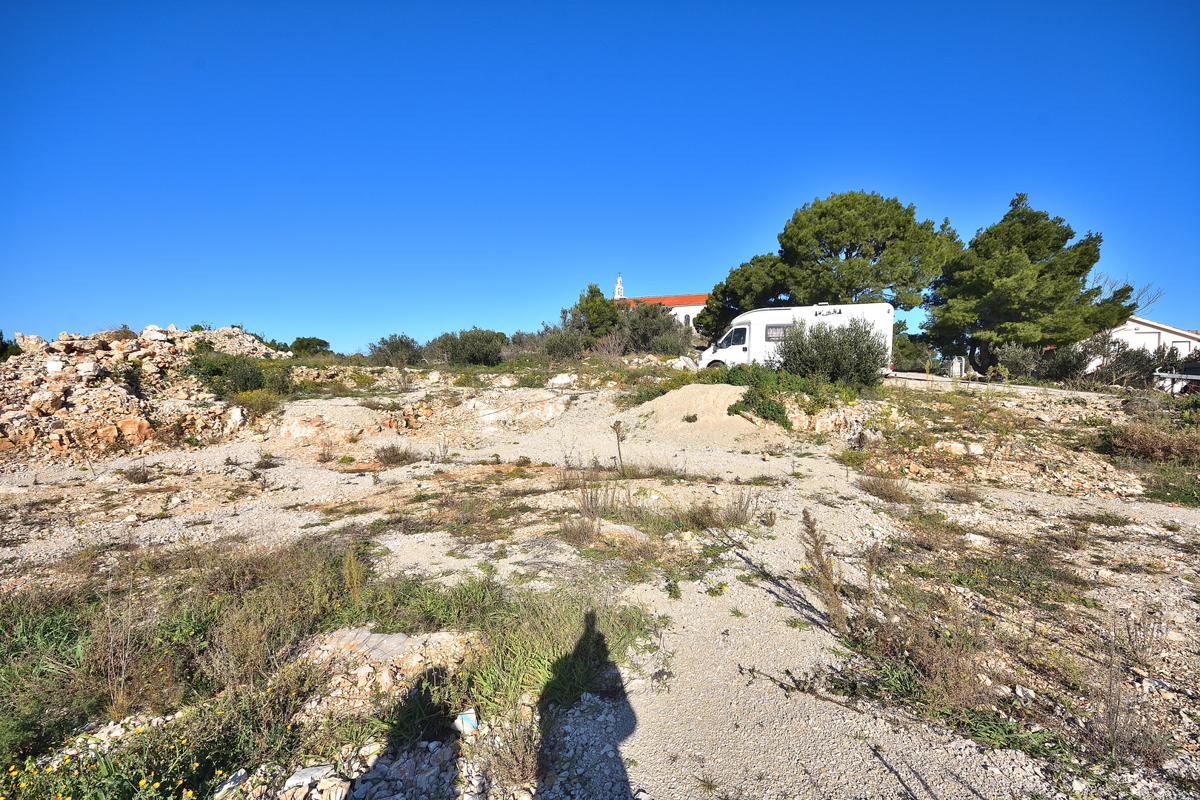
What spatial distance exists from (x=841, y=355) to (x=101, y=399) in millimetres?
19412

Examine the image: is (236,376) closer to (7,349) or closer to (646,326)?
(7,349)

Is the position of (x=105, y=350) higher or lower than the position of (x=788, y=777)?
higher

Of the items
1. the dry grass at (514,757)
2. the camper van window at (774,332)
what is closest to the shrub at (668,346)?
the camper van window at (774,332)

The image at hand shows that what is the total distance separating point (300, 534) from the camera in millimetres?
6027

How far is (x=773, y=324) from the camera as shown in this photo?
54.5 ft

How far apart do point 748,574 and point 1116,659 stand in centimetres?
256

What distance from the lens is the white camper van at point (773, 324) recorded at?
642 inches

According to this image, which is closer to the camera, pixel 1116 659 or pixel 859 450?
pixel 1116 659

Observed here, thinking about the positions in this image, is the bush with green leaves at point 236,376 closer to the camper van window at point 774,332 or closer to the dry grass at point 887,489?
the dry grass at point 887,489

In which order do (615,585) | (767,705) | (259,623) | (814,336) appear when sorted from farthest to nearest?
1. (814,336)
2. (615,585)
3. (259,623)
4. (767,705)

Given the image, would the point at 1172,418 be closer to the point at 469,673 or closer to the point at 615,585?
the point at 615,585

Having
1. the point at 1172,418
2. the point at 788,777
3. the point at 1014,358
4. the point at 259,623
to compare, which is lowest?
the point at 788,777

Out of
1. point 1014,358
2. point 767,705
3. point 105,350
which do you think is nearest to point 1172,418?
point 1014,358

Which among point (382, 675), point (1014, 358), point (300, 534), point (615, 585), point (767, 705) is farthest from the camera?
point (1014, 358)
